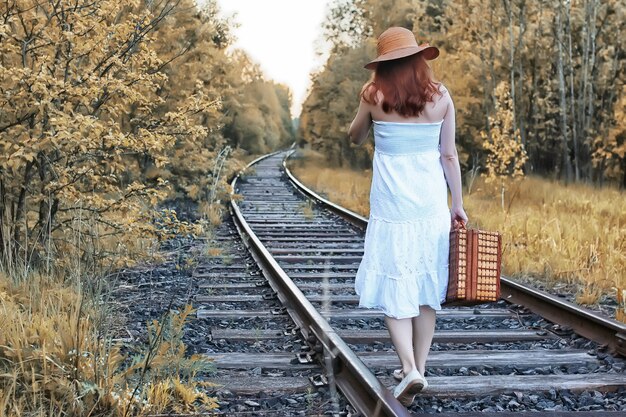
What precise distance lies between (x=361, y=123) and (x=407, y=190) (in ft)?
1.42

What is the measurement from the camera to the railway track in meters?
3.92

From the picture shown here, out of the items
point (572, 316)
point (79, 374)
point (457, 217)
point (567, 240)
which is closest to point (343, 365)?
point (457, 217)

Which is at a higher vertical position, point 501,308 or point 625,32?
point 625,32

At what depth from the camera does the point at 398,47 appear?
12.5ft

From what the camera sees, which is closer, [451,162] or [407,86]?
[407,86]

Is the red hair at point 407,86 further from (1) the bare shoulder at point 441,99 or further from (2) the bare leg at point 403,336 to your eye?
(2) the bare leg at point 403,336

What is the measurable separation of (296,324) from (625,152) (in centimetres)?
1441

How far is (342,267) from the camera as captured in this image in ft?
27.0

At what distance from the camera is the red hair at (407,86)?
12.4 feet

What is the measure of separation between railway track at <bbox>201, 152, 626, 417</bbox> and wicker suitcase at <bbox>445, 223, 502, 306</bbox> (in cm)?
56

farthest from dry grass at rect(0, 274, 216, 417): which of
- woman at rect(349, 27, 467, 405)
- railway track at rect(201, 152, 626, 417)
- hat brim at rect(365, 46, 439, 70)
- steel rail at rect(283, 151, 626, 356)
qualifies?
steel rail at rect(283, 151, 626, 356)

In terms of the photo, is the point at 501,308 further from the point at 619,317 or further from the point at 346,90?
the point at 346,90

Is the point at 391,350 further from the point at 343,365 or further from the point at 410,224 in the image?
the point at 410,224

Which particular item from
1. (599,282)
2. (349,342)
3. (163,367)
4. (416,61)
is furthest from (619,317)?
(163,367)
